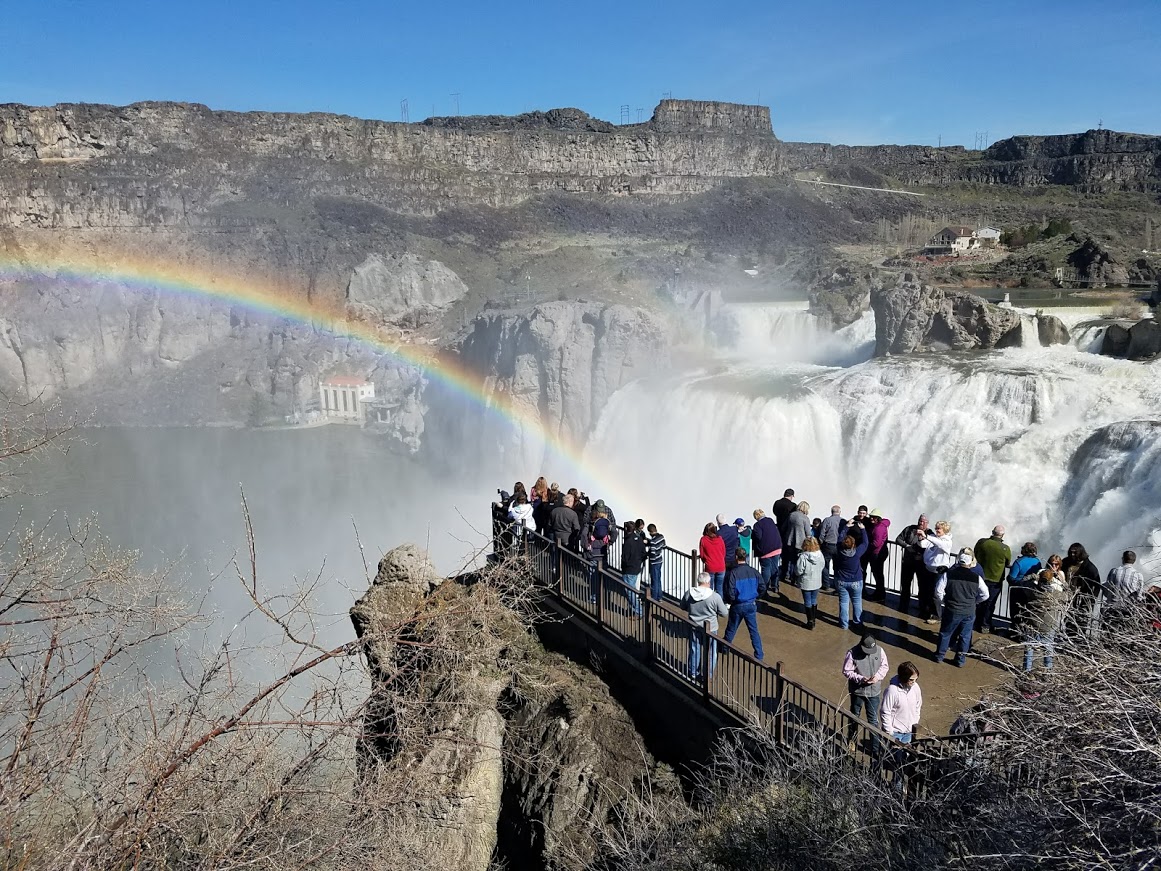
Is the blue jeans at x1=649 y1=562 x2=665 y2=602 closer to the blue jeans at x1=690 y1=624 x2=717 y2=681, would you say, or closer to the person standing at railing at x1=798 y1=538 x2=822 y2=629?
the blue jeans at x1=690 y1=624 x2=717 y2=681

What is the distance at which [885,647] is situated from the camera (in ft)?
27.1

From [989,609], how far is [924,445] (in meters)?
12.3

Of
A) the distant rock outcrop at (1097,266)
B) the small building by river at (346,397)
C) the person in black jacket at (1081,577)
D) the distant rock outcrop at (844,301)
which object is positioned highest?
the distant rock outcrop at (1097,266)

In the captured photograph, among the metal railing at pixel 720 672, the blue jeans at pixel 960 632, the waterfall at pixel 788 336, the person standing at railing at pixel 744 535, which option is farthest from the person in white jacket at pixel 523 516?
the waterfall at pixel 788 336

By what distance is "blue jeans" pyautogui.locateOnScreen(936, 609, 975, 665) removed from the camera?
24.9 ft

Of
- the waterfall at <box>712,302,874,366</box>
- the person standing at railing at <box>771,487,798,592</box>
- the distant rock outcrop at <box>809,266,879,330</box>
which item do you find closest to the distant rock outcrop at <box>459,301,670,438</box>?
the waterfall at <box>712,302,874,366</box>

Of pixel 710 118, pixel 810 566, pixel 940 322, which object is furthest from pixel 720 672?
pixel 710 118

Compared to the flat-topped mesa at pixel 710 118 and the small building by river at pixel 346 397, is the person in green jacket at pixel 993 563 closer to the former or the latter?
the small building by river at pixel 346 397

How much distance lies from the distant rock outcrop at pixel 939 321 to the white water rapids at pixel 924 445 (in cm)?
93

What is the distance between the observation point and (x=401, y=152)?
2968 inches

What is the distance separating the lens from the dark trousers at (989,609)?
8250mm

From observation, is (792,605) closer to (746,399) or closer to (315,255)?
(746,399)

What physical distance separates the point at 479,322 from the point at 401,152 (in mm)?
37775

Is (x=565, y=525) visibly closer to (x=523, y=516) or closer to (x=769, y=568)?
(x=523, y=516)
